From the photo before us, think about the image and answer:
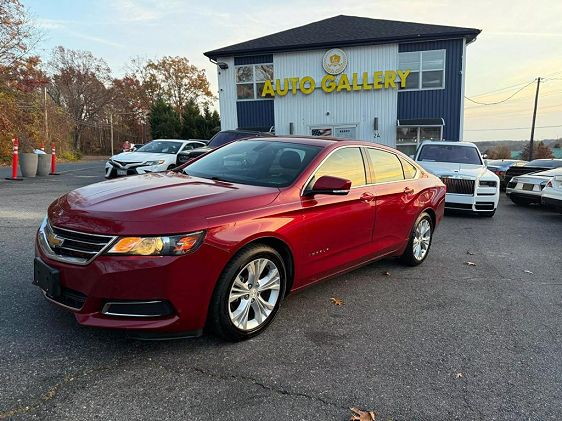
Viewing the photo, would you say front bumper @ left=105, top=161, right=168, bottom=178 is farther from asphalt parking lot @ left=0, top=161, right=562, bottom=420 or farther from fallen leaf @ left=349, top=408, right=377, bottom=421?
fallen leaf @ left=349, top=408, right=377, bottom=421

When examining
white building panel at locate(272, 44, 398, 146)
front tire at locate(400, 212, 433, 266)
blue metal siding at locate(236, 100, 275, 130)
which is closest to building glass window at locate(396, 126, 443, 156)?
white building panel at locate(272, 44, 398, 146)

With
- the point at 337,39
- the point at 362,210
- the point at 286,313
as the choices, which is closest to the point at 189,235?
the point at 286,313

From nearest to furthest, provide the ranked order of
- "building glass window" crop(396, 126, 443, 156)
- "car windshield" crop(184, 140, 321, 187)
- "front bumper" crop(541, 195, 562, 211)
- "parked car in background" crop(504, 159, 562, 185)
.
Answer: "car windshield" crop(184, 140, 321, 187)
"front bumper" crop(541, 195, 562, 211)
"parked car in background" crop(504, 159, 562, 185)
"building glass window" crop(396, 126, 443, 156)

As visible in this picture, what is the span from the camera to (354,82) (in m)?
19.3

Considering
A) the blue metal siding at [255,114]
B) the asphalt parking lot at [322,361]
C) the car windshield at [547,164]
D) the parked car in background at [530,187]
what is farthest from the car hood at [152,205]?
the blue metal siding at [255,114]

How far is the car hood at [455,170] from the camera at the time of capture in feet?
31.5

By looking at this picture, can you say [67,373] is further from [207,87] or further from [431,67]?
[207,87]

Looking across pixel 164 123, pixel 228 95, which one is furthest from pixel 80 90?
pixel 228 95

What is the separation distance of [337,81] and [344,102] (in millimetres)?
986

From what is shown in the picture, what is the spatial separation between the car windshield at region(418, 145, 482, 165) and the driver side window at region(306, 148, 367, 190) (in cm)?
690

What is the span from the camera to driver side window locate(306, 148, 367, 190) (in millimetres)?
4043

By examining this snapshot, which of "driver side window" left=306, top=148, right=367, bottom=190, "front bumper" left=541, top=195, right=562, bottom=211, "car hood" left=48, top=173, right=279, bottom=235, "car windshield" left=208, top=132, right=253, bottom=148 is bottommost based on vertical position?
"front bumper" left=541, top=195, right=562, bottom=211

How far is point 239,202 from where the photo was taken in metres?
3.24

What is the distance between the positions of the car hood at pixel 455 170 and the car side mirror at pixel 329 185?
22.4 feet
